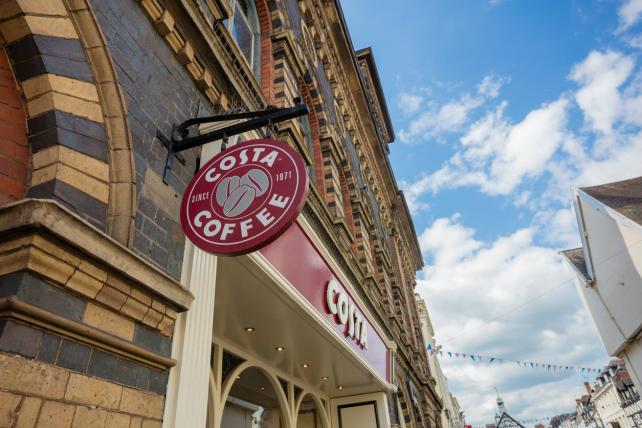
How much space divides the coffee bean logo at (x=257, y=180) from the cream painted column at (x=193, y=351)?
0.70 metres

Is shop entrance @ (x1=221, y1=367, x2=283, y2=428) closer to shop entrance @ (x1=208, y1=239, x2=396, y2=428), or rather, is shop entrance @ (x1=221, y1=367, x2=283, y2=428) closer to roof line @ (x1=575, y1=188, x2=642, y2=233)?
shop entrance @ (x1=208, y1=239, x2=396, y2=428)

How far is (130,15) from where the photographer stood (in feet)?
10.1

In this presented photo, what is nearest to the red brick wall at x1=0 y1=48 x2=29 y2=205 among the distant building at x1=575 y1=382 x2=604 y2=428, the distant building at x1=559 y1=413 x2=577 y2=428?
the distant building at x1=575 y1=382 x2=604 y2=428

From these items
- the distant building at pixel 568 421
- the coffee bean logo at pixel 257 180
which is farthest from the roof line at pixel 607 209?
the distant building at pixel 568 421

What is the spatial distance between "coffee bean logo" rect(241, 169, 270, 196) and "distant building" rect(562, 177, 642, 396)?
60.5 ft

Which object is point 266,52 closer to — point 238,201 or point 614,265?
point 238,201

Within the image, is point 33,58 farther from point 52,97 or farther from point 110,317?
point 110,317

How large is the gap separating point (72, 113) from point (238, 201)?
1.07m

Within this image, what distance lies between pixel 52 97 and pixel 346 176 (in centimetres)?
937

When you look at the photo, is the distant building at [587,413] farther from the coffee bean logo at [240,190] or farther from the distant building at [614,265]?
the coffee bean logo at [240,190]

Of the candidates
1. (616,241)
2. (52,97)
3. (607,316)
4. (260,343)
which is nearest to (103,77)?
(52,97)

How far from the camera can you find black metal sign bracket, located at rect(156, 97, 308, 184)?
3.09 metres

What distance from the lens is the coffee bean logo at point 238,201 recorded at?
2.54 metres

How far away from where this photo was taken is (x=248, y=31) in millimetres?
7652
